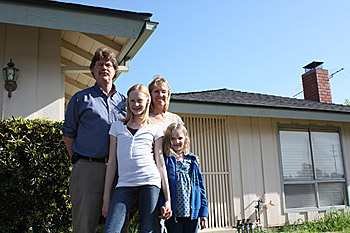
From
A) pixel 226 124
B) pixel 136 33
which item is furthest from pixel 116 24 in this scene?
pixel 226 124

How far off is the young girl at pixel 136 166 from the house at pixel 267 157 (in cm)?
388

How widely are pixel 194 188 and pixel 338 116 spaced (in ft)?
21.2

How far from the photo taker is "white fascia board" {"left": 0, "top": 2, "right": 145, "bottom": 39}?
378 cm

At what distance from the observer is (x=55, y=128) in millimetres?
3602

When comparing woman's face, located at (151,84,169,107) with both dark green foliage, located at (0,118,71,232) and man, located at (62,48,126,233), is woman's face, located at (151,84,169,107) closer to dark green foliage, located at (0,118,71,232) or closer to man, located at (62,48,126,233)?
man, located at (62,48,126,233)

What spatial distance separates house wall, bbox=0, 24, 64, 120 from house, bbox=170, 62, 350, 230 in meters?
2.42

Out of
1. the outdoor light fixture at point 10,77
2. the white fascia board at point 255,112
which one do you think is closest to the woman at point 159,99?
the outdoor light fixture at point 10,77

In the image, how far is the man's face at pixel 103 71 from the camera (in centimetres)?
258

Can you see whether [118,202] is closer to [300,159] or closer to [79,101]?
[79,101]

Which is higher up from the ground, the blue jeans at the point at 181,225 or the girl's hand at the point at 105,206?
the girl's hand at the point at 105,206

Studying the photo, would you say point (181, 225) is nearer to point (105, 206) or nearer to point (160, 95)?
point (105, 206)

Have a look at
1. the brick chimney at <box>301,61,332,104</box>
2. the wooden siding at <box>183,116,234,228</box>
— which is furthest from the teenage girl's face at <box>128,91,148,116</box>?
the brick chimney at <box>301,61,332,104</box>

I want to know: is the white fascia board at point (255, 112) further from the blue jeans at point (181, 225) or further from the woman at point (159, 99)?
the blue jeans at point (181, 225)

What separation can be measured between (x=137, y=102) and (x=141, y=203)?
0.71 metres
